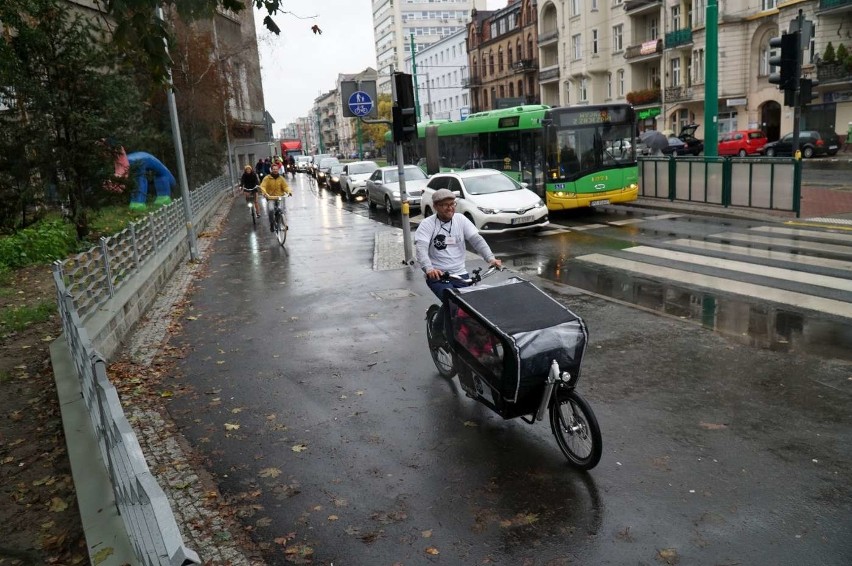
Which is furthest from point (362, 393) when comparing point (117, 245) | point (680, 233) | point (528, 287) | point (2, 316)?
point (680, 233)

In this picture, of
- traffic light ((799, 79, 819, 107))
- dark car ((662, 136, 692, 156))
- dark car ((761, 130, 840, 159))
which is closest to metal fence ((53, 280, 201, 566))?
traffic light ((799, 79, 819, 107))

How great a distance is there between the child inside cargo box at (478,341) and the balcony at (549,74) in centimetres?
6185

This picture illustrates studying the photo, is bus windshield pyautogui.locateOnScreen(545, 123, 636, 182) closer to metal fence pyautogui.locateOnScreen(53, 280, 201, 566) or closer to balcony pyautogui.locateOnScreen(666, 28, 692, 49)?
metal fence pyautogui.locateOnScreen(53, 280, 201, 566)

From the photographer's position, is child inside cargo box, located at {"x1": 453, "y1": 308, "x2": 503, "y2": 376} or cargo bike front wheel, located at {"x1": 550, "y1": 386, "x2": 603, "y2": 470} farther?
child inside cargo box, located at {"x1": 453, "y1": 308, "x2": 503, "y2": 376}

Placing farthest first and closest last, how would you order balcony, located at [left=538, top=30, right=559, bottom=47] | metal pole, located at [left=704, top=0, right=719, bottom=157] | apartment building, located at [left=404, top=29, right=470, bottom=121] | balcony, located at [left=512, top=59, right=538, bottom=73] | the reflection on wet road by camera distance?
1. apartment building, located at [left=404, top=29, right=470, bottom=121]
2. balcony, located at [left=512, top=59, right=538, bottom=73]
3. balcony, located at [left=538, top=30, right=559, bottom=47]
4. metal pole, located at [left=704, top=0, right=719, bottom=157]
5. the reflection on wet road

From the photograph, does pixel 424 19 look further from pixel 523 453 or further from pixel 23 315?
pixel 523 453

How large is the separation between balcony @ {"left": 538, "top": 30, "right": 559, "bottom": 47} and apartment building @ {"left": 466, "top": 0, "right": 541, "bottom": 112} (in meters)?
2.93

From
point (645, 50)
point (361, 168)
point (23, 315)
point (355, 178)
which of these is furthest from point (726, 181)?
point (645, 50)

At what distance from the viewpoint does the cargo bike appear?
479 centimetres

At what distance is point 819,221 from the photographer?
15.2m

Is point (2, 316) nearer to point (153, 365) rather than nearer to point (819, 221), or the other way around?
point (153, 365)

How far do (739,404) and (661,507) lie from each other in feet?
6.41

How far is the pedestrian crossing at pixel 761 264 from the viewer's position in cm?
929

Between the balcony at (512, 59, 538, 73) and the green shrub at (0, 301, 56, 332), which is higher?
the balcony at (512, 59, 538, 73)
